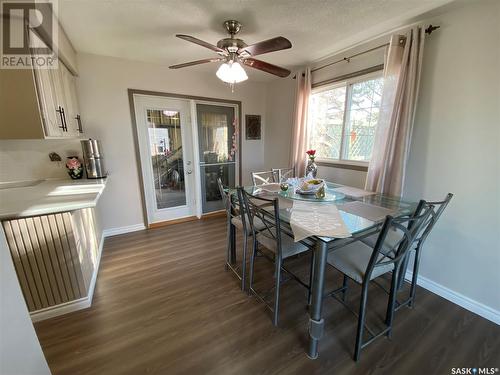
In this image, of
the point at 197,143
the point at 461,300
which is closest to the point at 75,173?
the point at 197,143

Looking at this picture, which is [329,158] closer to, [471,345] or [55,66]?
[471,345]

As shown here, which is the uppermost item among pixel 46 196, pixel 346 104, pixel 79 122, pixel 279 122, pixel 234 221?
pixel 346 104

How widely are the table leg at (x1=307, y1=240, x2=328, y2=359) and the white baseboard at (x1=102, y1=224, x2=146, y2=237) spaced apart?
281 cm

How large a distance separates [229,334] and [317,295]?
2.41 feet

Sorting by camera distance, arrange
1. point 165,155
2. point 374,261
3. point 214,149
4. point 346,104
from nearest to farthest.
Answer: point 374,261
point 346,104
point 165,155
point 214,149

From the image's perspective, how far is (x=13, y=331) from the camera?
2.62 feet

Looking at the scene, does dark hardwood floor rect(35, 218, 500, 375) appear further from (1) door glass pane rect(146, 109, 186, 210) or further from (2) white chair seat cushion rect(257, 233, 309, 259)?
(1) door glass pane rect(146, 109, 186, 210)

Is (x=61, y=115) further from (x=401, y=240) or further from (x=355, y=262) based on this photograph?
(x=401, y=240)

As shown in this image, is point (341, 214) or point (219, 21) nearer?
point (341, 214)

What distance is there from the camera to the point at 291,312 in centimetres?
171

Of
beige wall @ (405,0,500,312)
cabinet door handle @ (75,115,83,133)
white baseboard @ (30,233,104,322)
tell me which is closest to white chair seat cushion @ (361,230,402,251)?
beige wall @ (405,0,500,312)

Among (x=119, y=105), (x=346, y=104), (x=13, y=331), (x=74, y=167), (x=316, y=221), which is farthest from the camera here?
(x=119, y=105)

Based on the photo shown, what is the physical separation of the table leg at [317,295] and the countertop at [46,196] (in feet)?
5.37

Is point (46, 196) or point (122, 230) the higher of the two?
point (46, 196)
